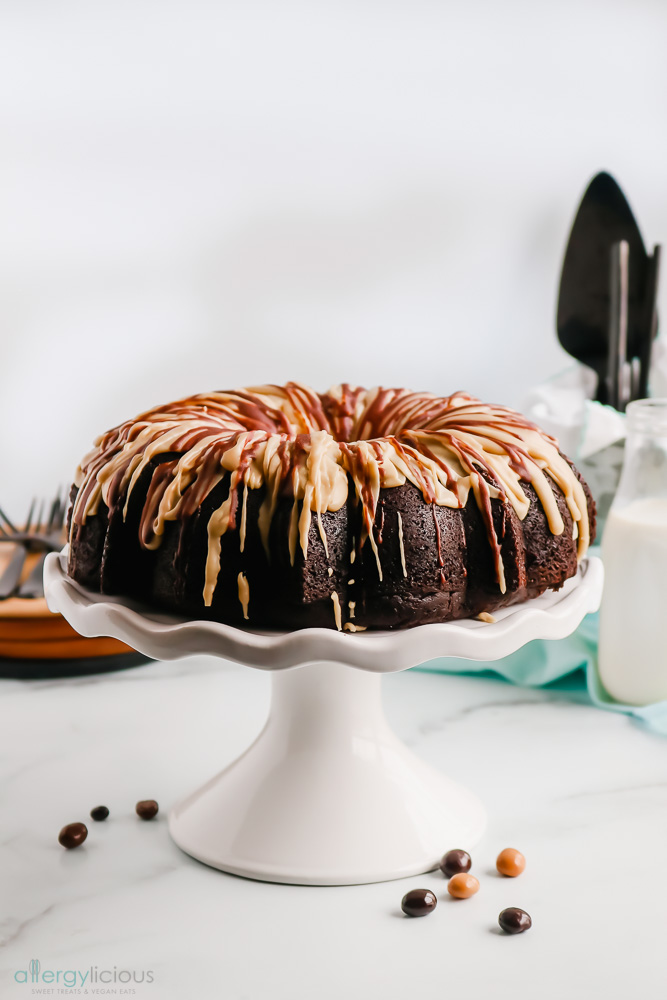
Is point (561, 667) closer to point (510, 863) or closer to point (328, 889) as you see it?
point (510, 863)

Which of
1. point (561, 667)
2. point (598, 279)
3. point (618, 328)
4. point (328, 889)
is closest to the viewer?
point (328, 889)

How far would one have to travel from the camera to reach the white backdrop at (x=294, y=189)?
2006 mm

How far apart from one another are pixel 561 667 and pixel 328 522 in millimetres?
815

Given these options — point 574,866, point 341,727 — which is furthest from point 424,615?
point 574,866

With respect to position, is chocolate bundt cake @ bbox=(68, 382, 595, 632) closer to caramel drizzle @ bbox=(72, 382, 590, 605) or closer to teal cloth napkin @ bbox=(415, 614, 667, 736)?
caramel drizzle @ bbox=(72, 382, 590, 605)

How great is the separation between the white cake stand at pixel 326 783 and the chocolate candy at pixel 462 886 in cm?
5

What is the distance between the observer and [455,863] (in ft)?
3.66

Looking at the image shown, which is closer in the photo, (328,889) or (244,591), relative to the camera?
(244,591)

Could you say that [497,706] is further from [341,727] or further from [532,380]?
[532,380]

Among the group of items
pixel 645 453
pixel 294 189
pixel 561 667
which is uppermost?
pixel 294 189

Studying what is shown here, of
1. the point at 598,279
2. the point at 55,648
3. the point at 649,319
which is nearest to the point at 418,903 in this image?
the point at 55,648

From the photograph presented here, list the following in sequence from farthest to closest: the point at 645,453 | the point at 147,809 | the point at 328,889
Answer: the point at 645,453, the point at 147,809, the point at 328,889

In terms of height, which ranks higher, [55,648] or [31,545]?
[31,545]

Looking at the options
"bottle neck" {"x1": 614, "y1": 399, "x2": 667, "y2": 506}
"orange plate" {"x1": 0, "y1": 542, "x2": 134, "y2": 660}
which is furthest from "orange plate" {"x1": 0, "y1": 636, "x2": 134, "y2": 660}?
"bottle neck" {"x1": 614, "y1": 399, "x2": 667, "y2": 506}
